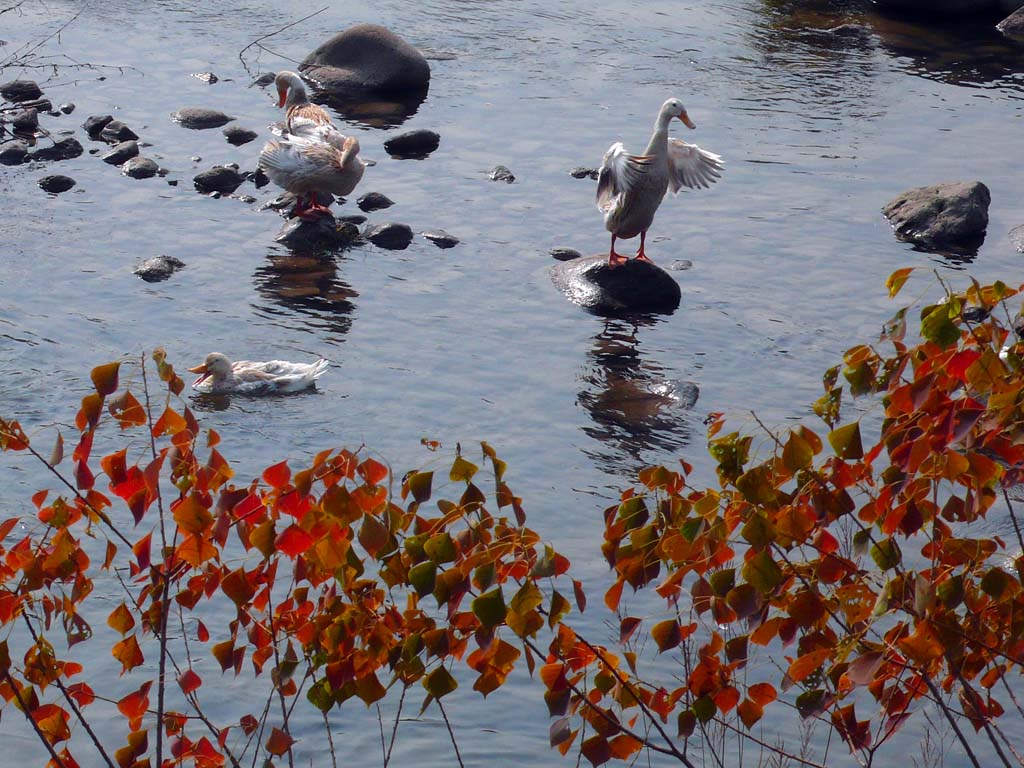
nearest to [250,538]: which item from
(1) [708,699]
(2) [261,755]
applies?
(1) [708,699]

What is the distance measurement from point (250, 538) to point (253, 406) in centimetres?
637

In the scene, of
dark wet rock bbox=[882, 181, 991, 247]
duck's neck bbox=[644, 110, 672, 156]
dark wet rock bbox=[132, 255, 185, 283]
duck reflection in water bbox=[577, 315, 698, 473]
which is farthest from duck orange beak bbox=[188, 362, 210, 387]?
dark wet rock bbox=[882, 181, 991, 247]

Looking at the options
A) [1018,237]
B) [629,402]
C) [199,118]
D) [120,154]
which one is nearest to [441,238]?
[629,402]

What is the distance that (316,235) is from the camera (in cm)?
1241

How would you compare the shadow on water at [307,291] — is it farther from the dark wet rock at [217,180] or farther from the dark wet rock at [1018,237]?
the dark wet rock at [1018,237]

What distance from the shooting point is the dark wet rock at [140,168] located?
13.6 metres

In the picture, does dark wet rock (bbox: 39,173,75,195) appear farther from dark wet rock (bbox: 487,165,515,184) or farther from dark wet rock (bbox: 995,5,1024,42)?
dark wet rock (bbox: 995,5,1024,42)

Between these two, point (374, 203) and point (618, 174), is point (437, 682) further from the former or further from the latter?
point (374, 203)

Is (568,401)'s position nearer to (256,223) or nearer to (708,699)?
(256,223)

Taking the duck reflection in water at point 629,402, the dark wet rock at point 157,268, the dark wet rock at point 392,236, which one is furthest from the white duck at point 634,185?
the dark wet rock at point 157,268

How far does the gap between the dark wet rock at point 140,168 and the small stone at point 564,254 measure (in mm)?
4247

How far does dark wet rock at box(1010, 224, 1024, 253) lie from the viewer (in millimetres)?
12719

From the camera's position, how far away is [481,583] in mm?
2934

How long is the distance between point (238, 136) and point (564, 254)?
443 cm
